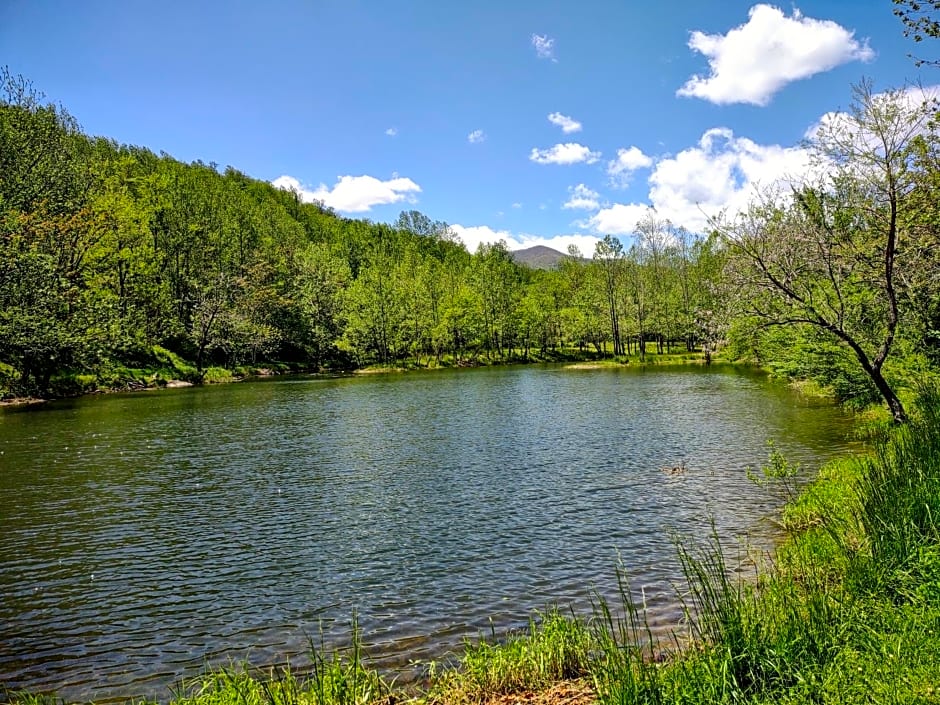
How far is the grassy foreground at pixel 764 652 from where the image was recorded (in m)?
5.99

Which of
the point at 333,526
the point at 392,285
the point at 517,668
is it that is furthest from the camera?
the point at 392,285

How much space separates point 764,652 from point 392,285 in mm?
119454

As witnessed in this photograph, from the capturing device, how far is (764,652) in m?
6.75

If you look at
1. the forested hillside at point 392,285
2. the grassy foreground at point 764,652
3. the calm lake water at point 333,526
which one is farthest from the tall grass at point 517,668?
the forested hillside at point 392,285

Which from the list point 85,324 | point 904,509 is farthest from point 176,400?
point 904,509

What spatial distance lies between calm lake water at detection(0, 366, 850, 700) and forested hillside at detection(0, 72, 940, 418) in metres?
6.05

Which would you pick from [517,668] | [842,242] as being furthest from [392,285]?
[517,668]

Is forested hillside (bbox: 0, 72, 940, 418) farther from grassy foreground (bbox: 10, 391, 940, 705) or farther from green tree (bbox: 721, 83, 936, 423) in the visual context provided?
grassy foreground (bbox: 10, 391, 940, 705)

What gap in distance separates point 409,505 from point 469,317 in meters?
106

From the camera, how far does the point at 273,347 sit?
102938 millimetres

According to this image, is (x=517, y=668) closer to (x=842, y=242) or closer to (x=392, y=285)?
(x=842, y=242)

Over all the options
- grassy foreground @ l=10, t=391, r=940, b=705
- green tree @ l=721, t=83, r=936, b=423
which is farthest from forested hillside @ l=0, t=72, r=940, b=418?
grassy foreground @ l=10, t=391, r=940, b=705

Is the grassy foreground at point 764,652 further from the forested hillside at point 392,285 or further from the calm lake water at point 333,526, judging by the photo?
the forested hillside at point 392,285

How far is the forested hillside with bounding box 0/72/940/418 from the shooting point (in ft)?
70.5
